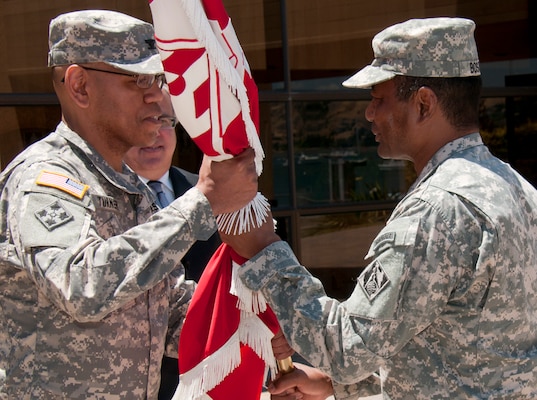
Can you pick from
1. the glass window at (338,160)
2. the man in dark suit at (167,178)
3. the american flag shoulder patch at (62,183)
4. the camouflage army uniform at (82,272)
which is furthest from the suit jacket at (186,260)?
the glass window at (338,160)

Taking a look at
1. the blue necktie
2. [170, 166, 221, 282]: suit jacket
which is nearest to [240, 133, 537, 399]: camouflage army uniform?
[170, 166, 221, 282]: suit jacket

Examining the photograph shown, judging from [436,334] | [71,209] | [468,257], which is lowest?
[436,334]

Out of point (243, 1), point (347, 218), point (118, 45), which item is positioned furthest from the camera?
point (347, 218)

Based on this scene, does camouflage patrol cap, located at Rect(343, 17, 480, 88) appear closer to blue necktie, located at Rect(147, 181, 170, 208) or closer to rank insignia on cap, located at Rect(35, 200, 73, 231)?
rank insignia on cap, located at Rect(35, 200, 73, 231)

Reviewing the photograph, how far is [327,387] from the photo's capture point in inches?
110

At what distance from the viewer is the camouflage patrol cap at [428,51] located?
89.1 inches

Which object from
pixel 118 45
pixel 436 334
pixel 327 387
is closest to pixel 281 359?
pixel 327 387

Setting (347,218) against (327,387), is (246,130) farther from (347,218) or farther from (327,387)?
(347,218)

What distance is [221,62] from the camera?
2.19m

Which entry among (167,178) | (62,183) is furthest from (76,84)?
(167,178)

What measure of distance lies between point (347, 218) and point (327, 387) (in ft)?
14.0

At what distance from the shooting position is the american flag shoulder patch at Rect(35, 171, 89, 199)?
219 cm

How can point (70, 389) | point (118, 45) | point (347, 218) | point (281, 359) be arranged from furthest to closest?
point (347, 218), point (281, 359), point (118, 45), point (70, 389)

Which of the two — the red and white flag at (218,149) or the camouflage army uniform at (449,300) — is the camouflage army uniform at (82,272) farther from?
the camouflage army uniform at (449,300)
